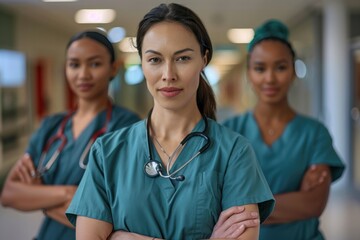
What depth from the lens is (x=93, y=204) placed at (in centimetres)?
129

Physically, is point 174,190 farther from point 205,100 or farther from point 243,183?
point 205,100

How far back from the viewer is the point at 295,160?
186 centimetres

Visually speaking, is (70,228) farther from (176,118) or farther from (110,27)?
(110,27)

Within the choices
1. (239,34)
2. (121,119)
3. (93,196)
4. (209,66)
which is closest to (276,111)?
(121,119)

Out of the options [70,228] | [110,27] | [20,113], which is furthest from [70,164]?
[110,27]

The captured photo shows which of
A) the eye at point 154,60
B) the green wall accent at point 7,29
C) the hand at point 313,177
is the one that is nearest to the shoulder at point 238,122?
the hand at point 313,177

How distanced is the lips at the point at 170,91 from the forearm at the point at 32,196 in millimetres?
699

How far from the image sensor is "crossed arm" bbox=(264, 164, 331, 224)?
1765 millimetres

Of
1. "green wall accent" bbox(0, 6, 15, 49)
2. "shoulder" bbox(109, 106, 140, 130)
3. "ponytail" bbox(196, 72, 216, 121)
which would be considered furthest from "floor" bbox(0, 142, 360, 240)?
"ponytail" bbox(196, 72, 216, 121)

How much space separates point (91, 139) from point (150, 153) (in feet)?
2.06

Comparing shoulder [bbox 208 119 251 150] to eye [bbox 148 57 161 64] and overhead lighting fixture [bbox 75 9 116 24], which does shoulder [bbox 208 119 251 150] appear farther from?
overhead lighting fixture [bbox 75 9 116 24]

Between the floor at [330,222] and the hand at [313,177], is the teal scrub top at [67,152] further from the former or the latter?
the floor at [330,222]

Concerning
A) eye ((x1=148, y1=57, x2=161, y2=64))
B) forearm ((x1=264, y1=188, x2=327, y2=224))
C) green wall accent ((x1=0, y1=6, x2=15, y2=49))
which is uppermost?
green wall accent ((x1=0, y1=6, x2=15, y2=49))

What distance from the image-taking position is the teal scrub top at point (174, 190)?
1.25m
